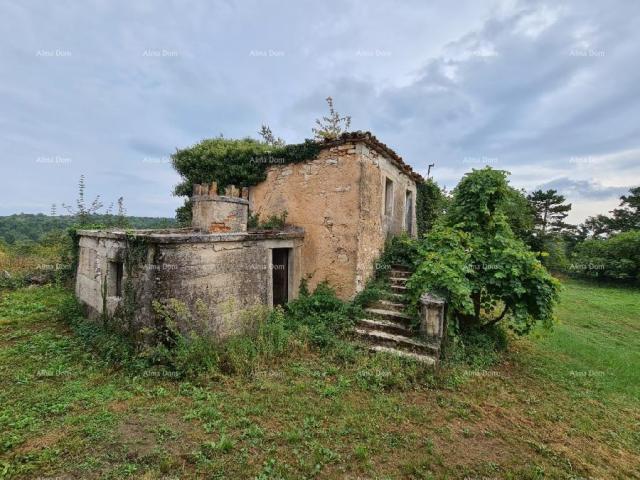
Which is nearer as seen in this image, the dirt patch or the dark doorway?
the dirt patch

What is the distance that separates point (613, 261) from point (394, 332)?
22.8 meters

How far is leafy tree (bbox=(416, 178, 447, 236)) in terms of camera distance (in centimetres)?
1312

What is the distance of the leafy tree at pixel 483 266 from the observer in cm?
638

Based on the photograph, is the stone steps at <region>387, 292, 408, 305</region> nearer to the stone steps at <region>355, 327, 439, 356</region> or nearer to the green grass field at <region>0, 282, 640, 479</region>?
the stone steps at <region>355, 327, 439, 356</region>

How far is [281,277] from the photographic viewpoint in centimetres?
803

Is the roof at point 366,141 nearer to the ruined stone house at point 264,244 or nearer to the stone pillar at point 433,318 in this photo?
the ruined stone house at point 264,244

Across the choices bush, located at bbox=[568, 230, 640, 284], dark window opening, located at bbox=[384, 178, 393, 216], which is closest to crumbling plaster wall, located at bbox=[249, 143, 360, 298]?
dark window opening, located at bbox=[384, 178, 393, 216]

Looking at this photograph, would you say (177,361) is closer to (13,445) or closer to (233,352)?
(233,352)

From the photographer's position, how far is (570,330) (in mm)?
9398

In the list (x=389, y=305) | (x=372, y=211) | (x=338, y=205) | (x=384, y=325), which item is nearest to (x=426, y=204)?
(x=372, y=211)

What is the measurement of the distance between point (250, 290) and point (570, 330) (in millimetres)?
10110

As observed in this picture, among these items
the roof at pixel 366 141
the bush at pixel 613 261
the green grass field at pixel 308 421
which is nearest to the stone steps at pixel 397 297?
the green grass field at pixel 308 421

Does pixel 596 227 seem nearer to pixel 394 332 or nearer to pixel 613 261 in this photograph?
pixel 613 261

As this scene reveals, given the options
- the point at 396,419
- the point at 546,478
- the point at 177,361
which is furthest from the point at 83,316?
the point at 546,478
